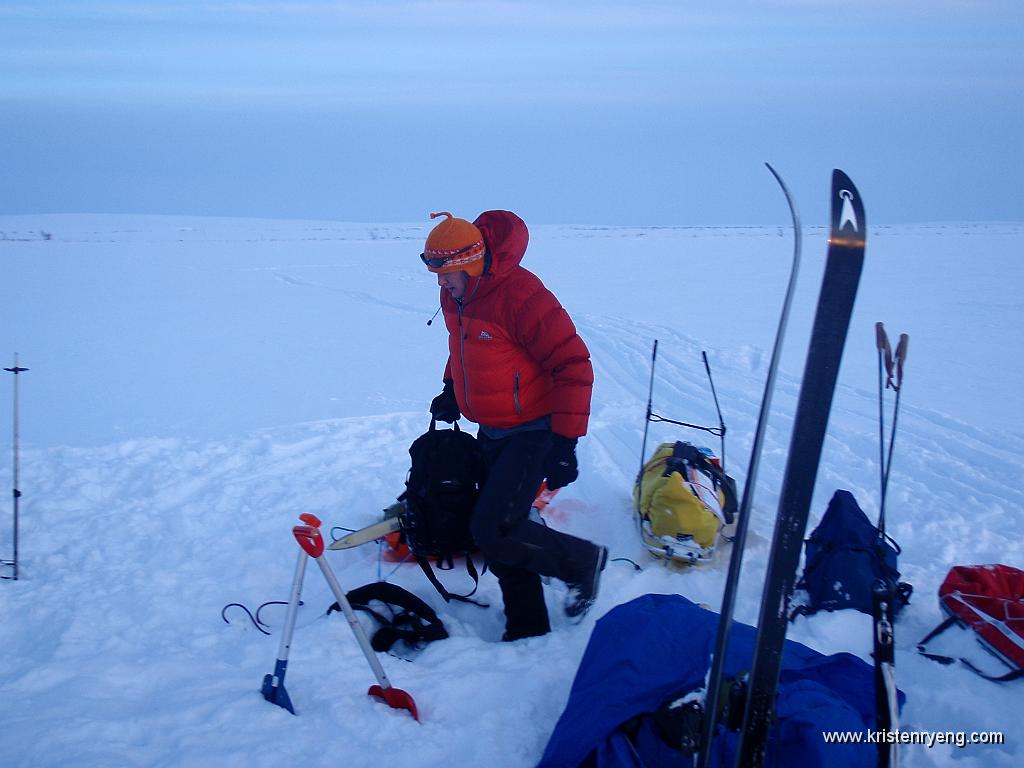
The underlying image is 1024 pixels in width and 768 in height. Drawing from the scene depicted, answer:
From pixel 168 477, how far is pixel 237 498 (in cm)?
63

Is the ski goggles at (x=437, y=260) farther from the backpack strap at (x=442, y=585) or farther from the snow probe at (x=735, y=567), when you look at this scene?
the snow probe at (x=735, y=567)

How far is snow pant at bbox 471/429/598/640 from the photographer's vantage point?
302 cm

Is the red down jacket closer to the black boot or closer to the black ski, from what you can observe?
the black boot

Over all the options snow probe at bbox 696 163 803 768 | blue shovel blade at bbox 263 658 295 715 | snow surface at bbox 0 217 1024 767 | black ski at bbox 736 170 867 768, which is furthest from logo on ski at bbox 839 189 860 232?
blue shovel blade at bbox 263 658 295 715

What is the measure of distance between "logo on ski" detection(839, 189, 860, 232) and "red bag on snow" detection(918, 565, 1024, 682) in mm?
1907

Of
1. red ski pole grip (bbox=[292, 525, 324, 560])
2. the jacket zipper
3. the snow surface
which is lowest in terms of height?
the snow surface

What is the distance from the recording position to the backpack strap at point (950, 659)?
248cm

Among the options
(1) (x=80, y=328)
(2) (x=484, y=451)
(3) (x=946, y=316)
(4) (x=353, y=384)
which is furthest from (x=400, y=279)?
(2) (x=484, y=451)

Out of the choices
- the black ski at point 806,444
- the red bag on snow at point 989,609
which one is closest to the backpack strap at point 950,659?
the red bag on snow at point 989,609

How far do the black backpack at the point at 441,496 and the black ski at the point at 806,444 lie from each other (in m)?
1.68

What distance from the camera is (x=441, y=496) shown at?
326 cm

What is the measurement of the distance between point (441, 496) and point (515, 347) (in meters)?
0.79

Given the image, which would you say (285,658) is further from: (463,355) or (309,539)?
(463,355)

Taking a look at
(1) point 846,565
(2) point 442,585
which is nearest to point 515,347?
(2) point 442,585
